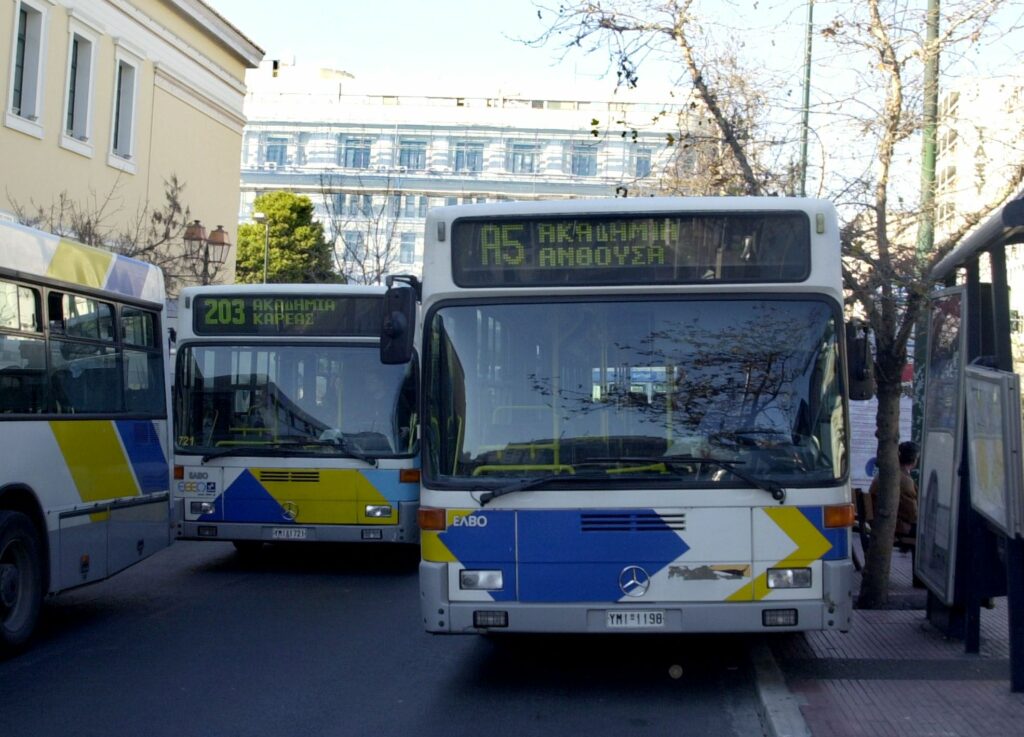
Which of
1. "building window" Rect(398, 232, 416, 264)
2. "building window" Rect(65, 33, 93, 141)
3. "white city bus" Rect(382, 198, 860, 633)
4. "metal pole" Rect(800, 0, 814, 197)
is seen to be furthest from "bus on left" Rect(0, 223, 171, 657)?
"building window" Rect(398, 232, 416, 264)

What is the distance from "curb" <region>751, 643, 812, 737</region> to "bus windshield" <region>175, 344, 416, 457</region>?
5.83m

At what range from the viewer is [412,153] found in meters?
72.0

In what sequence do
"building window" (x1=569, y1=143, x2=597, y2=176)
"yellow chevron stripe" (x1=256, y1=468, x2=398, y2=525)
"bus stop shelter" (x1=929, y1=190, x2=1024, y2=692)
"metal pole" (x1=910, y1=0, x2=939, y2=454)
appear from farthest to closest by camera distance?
"building window" (x1=569, y1=143, x2=597, y2=176)
"yellow chevron stripe" (x1=256, y1=468, x2=398, y2=525)
"metal pole" (x1=910, y1=0, x2=939, y2=454)
"bus stop shelter" (x1=929, y1=190, x2=1024, y2=692)

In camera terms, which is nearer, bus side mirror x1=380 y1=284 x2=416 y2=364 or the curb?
the curb

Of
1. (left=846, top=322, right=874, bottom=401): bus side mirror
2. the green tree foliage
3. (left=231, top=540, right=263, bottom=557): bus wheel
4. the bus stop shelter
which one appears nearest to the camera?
the bus stop shelter

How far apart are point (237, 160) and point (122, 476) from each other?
27141 millimetres

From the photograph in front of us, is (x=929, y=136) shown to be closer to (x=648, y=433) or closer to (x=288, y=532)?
(x=648, y=433)

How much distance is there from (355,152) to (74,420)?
62564 millimetres

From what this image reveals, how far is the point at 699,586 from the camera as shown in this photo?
7.60m

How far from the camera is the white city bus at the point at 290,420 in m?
13.4

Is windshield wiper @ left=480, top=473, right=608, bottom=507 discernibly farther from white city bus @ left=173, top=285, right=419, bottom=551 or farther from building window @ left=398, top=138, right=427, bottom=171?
building window @ left=398, top=138, right=427, bottom=171

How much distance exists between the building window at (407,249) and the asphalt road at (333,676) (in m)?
57.2

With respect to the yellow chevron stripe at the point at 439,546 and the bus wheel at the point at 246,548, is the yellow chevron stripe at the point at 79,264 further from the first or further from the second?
the bus wheel at the point at 246,548

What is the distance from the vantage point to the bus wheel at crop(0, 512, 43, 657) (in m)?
9.14
